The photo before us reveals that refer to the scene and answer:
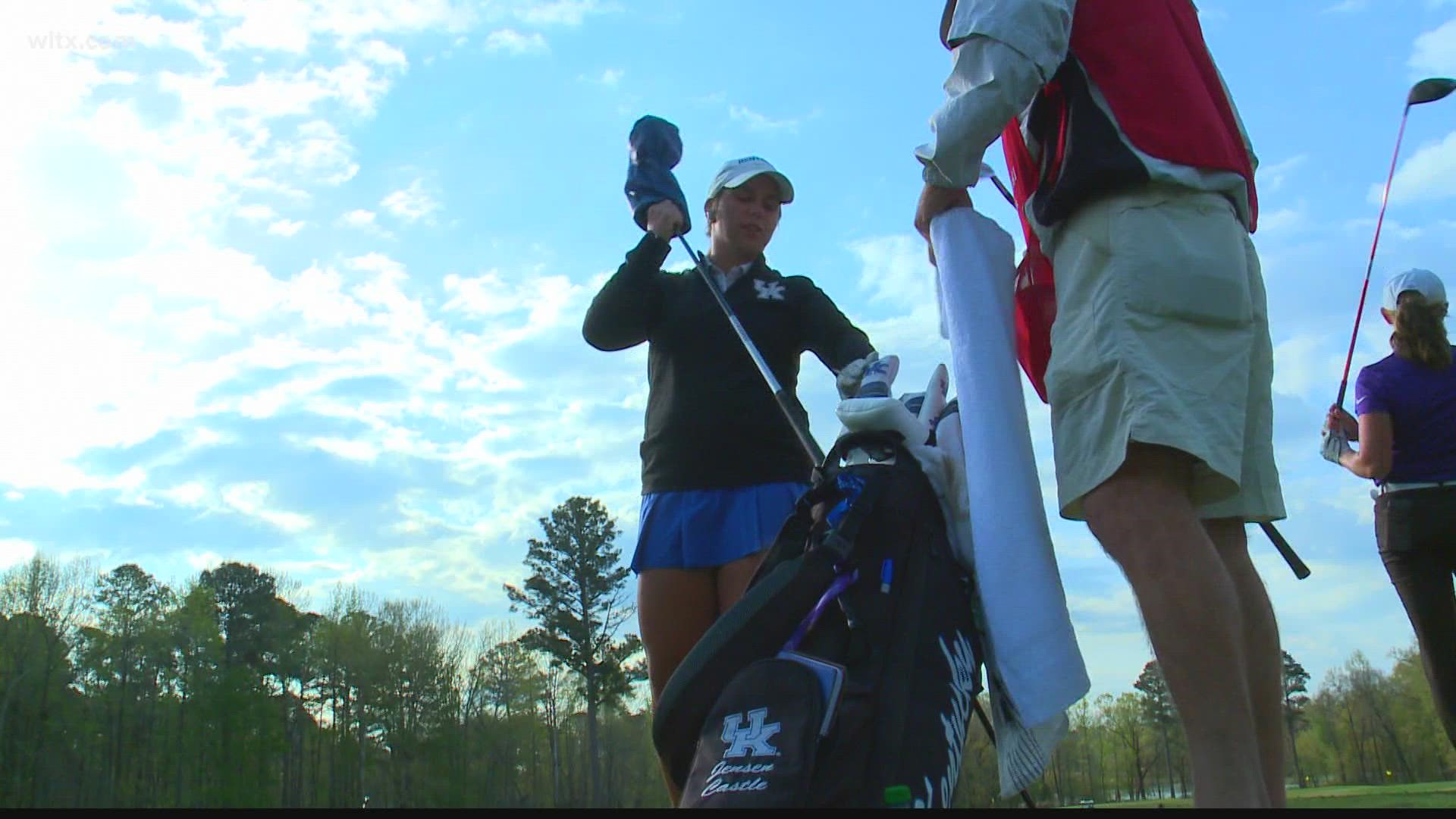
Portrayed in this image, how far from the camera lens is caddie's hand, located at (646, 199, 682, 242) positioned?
3559 mm

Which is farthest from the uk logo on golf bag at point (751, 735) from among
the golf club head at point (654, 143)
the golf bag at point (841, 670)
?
the golf club head at point (654, 143)

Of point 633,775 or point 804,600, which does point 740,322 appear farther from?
point 633,775

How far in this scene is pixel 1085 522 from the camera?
2035mm

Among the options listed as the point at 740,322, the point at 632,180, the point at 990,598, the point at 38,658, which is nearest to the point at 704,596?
the point at 740,322

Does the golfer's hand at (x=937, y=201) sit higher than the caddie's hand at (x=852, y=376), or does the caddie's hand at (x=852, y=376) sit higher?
the golfer's hand at (x=937, y=201)

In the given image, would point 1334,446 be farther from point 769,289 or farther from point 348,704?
point 348,704

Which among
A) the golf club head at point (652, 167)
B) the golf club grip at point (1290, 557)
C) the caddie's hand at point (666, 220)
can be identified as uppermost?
the golf club head at point (652, 167)

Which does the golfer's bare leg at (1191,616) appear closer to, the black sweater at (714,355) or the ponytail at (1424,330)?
the black sweater at (714,355)

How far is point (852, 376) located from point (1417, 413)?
2859 millimetres

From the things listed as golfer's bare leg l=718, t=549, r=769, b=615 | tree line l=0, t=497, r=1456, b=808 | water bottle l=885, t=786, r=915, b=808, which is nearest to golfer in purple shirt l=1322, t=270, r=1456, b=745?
golfer's bare leg l=718, t=549, r=769, b=615

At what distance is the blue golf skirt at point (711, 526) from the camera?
3156 millimetres

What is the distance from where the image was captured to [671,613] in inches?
124

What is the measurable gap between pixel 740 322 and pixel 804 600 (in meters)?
1.79

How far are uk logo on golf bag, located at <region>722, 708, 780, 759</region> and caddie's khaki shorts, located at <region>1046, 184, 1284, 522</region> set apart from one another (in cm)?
78
